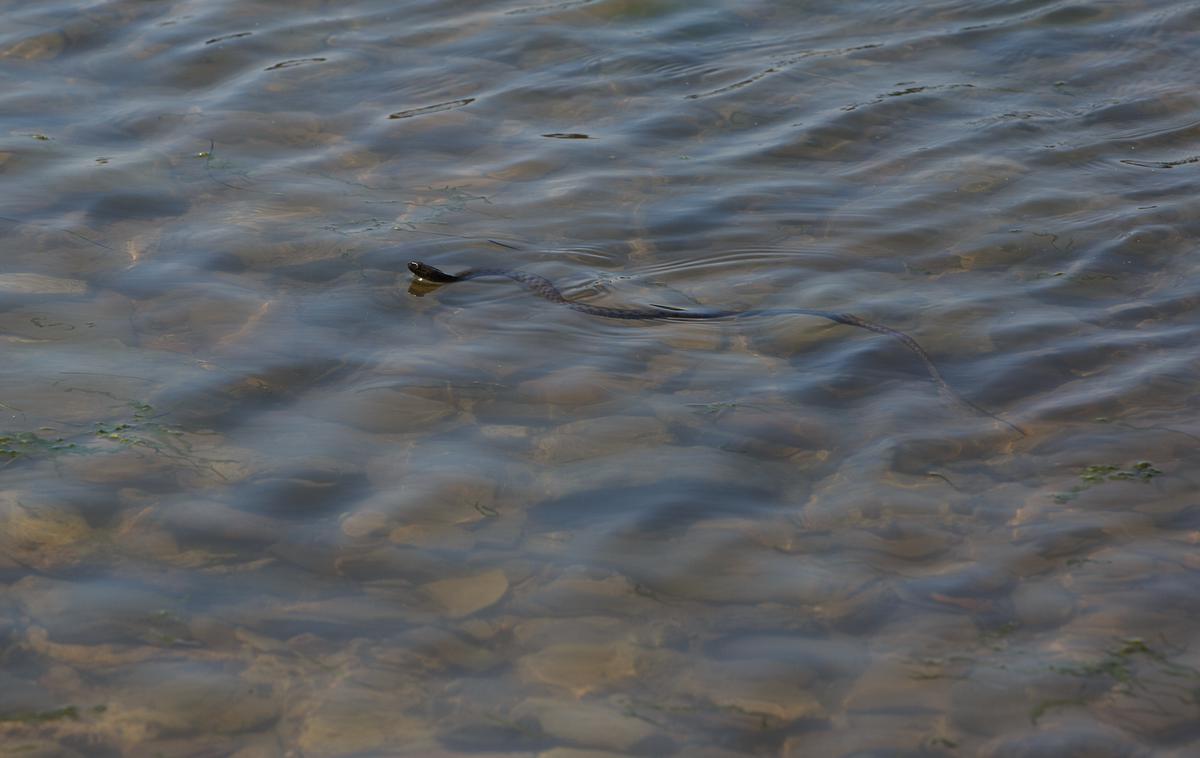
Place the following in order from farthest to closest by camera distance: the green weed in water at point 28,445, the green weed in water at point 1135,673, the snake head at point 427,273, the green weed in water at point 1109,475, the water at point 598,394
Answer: the snake head at point 427,273
the green weed in water at point 28,445
the green weed in water at point 1109,475
the water at point 598,394
the green weed in water at point 1135,673

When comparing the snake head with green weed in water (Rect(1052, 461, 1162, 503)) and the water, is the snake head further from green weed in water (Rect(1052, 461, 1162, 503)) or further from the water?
green weed in water (Rect(1052, 461, 1162, 503))

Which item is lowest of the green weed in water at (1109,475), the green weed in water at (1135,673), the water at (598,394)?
the green weed in water at (1135,673)

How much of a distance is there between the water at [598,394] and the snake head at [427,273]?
0.52 ft

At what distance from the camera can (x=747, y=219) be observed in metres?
6.96

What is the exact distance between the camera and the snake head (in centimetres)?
630

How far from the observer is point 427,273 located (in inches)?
248

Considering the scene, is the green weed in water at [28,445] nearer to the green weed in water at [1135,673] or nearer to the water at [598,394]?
the water at [598,394]

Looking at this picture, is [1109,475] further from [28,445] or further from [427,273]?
[28,445]

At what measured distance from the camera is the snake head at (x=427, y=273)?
6.30 metres

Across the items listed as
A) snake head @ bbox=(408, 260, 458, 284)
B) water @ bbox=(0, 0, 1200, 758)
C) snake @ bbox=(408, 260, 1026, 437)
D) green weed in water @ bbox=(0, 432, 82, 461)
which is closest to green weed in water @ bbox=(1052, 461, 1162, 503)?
water @ bbox=(0, 0, 1200, 758)

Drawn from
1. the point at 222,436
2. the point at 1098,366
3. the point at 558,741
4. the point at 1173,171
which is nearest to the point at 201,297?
the point at 222,436

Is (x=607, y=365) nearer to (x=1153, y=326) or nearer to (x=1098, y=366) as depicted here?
(x=1098, y=366)

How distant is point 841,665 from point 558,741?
90 centimetres

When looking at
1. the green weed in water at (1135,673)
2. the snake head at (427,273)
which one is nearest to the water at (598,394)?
the green weed in water at (1135,673)
